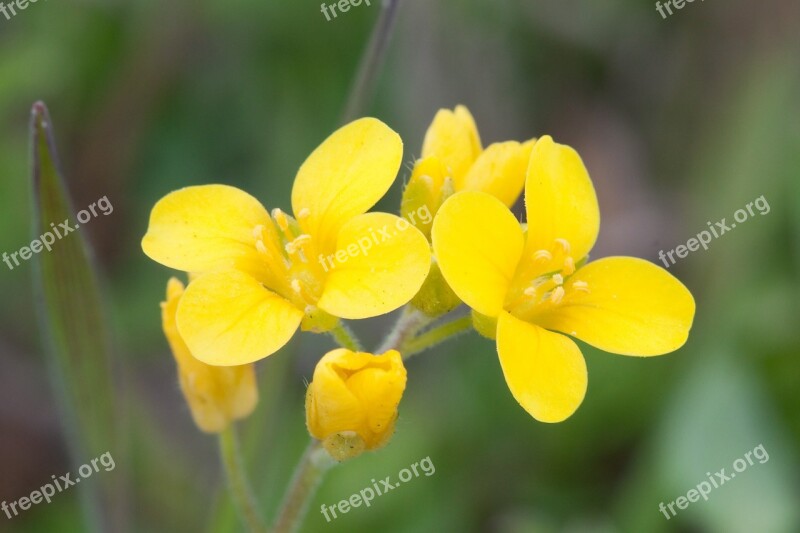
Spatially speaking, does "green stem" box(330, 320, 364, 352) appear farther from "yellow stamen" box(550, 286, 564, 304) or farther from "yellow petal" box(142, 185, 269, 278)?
"yellow stamen" box(550, 286, 564, 304)

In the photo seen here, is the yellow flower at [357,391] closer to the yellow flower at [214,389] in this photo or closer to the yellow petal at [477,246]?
the yellow petal at [477,246]

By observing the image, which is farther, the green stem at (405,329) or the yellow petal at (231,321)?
the green stem at (405,329)

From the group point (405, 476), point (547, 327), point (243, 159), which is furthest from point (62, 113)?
point (547, 327)

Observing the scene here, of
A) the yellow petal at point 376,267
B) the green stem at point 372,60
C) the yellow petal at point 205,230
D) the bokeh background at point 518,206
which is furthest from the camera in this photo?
the bokeh background at point 518,206

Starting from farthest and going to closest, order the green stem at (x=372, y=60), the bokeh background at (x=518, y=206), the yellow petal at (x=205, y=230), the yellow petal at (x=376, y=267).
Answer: the bokeh background at (x=518, y=206)
the green stem at (x=372, y=60)
the yellow petal at (x=205, y=230)
the yellow petal at (x=376, y=267)

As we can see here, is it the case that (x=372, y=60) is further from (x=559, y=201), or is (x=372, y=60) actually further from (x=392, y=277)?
(x=392, y=277)

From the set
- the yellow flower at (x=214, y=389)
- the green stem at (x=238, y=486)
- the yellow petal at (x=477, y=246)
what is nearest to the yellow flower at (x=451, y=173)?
the yellow petal at (x=477, y=246)

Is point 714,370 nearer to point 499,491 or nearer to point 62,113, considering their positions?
point 499,491
